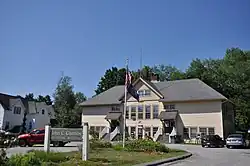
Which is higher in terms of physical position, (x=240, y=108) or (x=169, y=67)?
(x=169, y=67)

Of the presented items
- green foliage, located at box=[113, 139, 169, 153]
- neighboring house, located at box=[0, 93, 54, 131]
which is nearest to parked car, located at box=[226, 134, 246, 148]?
green foliage, located at box=[113, 139, 169, 153]

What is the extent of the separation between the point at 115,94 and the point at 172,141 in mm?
15533

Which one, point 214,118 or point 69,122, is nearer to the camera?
point 214,118

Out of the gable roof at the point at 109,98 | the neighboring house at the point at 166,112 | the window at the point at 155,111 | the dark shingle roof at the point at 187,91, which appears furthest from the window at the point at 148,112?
the gable roof at the point at 109,98

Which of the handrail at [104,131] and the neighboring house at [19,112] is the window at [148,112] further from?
the neighboring house at [19,112]

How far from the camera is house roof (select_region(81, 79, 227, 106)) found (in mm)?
38312

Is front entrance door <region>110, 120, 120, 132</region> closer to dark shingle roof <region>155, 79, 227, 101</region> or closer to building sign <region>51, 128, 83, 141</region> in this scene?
dark shingle roof <region>155, 79, 227, 101</region>

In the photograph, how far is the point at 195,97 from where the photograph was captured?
126ft

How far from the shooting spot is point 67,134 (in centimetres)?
1513

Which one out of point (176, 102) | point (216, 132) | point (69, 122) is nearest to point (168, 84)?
point (176, 102)

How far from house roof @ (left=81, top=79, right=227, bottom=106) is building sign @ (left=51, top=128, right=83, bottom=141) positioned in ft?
85.4

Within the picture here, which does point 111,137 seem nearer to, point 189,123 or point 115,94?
point 115,94

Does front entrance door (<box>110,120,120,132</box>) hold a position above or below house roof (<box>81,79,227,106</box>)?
below

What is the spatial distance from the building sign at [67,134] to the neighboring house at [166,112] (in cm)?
2553
